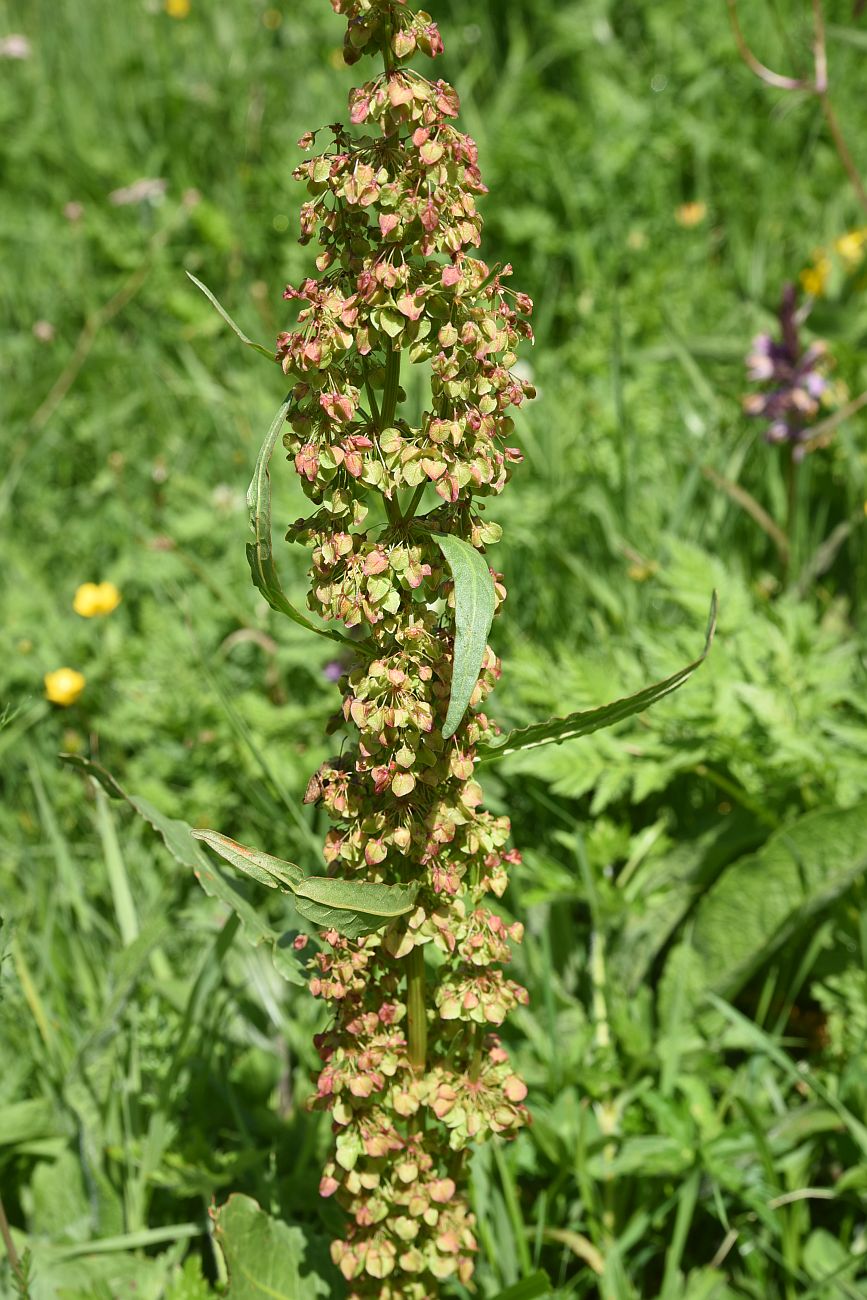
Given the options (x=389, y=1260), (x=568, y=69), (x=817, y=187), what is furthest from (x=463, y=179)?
(x=568, y=69)

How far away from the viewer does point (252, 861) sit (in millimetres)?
1235

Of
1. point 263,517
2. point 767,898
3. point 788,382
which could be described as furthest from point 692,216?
point 263,517

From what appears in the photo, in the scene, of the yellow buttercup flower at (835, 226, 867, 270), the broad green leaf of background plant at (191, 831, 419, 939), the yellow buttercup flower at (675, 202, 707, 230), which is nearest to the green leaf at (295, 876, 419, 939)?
the broad green leaf of background plant at (191, 831, 419, 939)

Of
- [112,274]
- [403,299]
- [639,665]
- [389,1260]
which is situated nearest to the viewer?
[403,299]

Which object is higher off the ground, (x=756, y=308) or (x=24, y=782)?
(x=756, y=308)

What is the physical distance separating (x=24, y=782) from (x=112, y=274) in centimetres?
228

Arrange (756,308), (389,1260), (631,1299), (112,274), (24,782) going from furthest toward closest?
(112,274), (756,308), (24,782), (631,1299), (389,1260)

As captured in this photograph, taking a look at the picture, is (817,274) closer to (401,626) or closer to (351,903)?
(401,626)

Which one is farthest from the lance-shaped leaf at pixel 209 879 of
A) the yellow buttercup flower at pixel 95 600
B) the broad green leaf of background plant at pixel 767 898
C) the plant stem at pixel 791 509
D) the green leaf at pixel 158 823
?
the plant stem at pixel 791 509

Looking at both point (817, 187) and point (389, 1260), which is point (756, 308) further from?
point (389, 1260)

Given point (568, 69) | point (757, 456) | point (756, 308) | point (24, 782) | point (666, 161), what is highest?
point (568, 69)

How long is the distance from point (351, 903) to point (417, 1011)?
0.29 m

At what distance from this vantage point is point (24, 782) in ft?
9.38

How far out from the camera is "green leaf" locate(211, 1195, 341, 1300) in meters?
1.55
